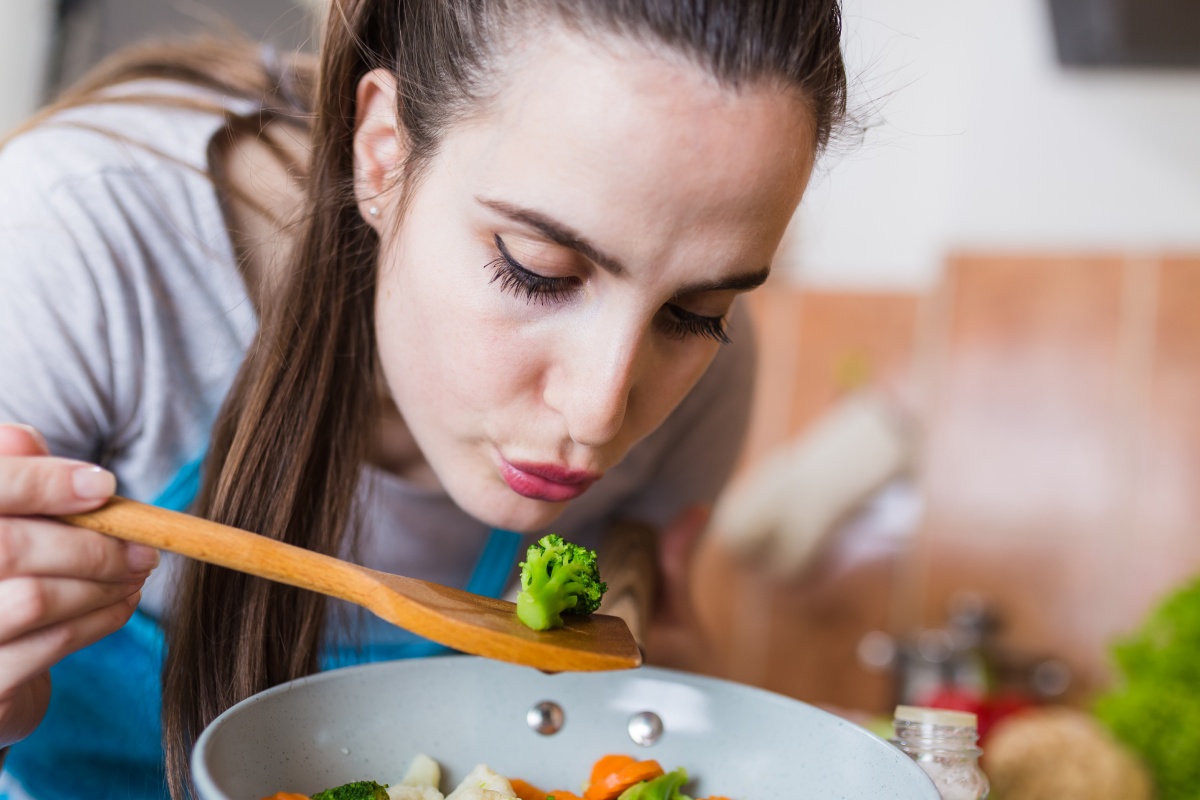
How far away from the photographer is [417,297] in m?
0.82

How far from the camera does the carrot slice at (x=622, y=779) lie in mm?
746

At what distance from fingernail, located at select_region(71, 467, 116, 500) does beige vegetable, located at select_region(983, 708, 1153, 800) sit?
1.05 m

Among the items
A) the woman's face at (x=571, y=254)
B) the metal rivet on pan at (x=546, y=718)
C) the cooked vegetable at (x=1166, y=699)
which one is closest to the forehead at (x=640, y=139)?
the woman's face at (x=571, y=254)

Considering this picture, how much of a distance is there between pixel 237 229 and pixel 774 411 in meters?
2.26

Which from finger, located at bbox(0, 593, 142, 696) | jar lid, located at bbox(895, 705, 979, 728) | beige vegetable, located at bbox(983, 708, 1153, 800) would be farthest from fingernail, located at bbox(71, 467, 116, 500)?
beige vegetable, located at bbox(983, 708, 1153, 800)

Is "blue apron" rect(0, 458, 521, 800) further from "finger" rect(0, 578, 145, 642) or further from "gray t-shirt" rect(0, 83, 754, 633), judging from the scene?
"finger" rect(0, 578, 145, 642)

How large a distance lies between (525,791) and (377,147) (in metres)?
0.54

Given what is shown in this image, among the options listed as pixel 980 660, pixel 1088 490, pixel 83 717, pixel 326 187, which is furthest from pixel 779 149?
pixel 1088 490

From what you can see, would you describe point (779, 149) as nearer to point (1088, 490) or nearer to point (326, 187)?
point (326, 187)

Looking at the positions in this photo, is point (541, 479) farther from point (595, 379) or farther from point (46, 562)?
point (46, 562)

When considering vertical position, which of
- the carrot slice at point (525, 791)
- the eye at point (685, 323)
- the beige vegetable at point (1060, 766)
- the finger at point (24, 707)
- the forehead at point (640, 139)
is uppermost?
the forehead at point (640, 139)

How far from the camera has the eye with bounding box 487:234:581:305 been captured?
747mm

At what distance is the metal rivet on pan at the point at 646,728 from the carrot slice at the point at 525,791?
8cm

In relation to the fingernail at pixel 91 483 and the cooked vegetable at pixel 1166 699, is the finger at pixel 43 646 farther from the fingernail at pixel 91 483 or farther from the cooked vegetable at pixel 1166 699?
the cooked vegetable at pixel 1166 699
